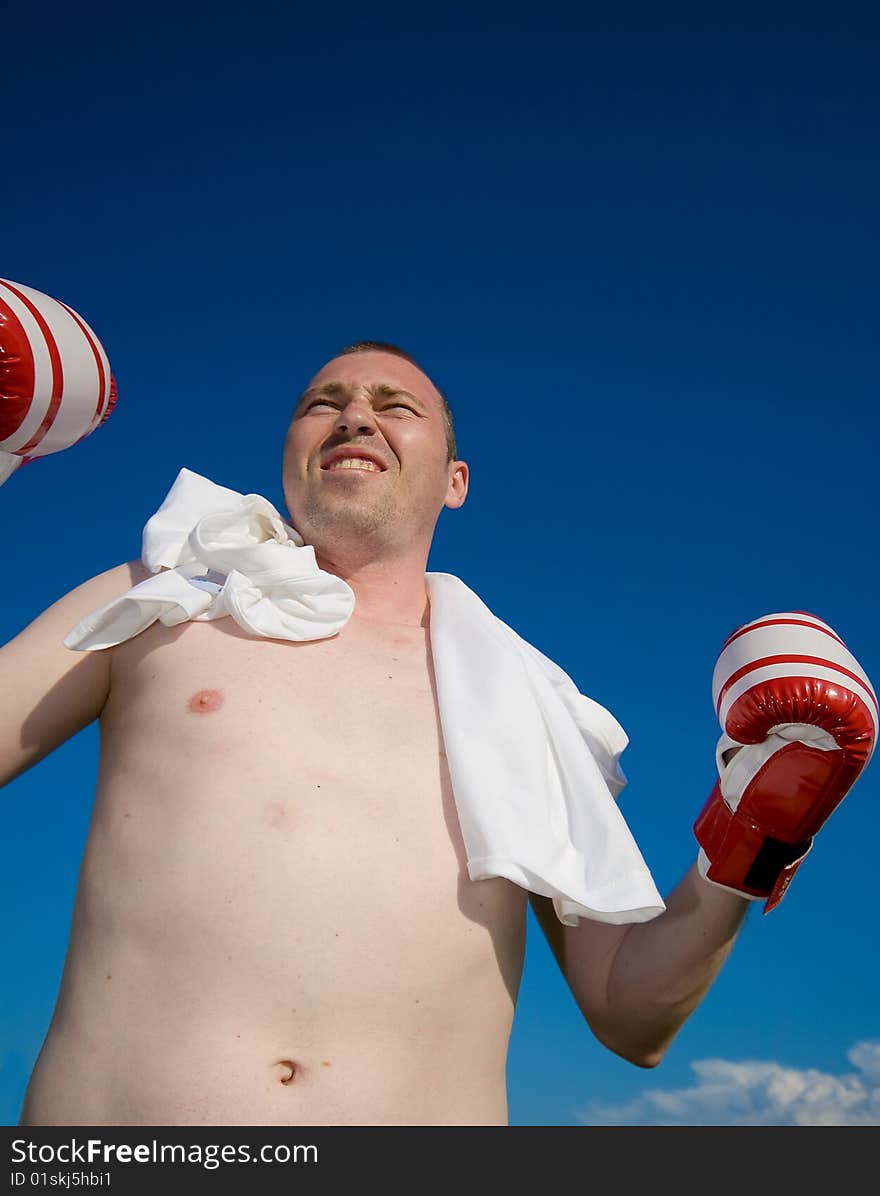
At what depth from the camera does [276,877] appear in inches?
88.7

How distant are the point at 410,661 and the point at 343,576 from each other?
16.6 inches

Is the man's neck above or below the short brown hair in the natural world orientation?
below

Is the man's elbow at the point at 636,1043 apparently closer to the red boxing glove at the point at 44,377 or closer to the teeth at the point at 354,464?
the teeth at the point at 354,464

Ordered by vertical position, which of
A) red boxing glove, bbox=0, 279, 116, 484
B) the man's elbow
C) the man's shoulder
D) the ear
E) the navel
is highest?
the ear

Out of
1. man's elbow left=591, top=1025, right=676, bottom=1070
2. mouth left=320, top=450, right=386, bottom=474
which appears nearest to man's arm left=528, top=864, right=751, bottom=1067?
man's elbow left=591, top=1025, right=676, bottom=1070

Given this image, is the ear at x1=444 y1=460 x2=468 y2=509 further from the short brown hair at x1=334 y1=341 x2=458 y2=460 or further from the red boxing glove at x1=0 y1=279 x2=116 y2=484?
the red boxing glove at x1=0 y1=279 x2=116 y2=484

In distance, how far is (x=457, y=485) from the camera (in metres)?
3.70

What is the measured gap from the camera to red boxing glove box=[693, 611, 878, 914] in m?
2.22

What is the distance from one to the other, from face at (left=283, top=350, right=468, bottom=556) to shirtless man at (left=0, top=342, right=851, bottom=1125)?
0.35 m

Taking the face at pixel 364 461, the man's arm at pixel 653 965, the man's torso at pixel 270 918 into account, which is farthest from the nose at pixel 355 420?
the man's arm at pixel 653 965

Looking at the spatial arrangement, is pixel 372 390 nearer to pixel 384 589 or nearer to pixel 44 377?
pixel 384 589
